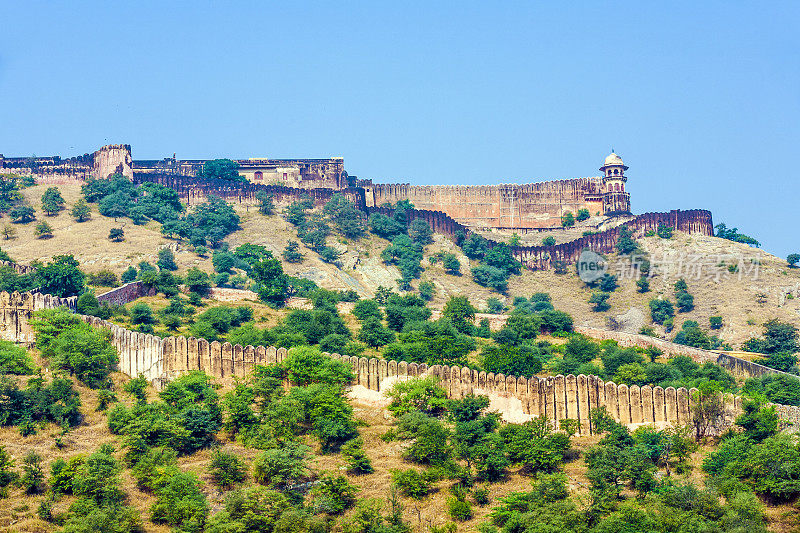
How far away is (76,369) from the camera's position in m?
39.2

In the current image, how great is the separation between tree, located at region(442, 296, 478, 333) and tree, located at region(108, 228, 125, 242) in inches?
904

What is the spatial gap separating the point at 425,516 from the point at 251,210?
5211cm

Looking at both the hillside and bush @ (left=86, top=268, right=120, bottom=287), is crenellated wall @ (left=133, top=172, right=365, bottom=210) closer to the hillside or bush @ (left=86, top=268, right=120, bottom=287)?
the hillside

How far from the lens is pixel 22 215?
71188mm

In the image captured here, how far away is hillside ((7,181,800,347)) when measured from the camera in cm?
6328

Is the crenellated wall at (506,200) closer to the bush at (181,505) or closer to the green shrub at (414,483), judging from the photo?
the green shrub at (414,483)

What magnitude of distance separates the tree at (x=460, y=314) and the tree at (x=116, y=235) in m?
23.0

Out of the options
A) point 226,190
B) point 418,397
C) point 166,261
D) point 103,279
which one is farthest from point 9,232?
point 418,397

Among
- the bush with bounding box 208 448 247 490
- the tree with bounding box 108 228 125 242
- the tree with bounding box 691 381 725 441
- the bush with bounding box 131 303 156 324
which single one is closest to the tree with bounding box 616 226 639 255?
the tree with bounding box 108 228 125 242

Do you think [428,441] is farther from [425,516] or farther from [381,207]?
[381,207]

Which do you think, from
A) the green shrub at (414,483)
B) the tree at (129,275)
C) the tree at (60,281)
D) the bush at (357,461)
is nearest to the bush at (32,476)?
the bush at (357,461)

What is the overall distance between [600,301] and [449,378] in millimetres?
33005

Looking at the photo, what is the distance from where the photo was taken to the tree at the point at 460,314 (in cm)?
5331

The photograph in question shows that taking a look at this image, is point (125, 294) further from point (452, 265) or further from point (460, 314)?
point (452, 265)
